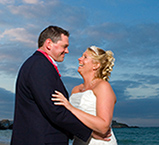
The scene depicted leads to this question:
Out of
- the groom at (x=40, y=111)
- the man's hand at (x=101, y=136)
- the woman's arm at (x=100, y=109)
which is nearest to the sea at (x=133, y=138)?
the man's hand at (x=101, y=136)

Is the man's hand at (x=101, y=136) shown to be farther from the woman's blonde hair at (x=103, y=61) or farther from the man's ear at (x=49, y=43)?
the man's ear at (x=49, y=43)

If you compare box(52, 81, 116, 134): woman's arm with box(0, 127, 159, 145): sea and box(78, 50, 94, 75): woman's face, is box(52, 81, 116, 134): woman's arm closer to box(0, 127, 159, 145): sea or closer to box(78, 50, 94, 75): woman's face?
box(78, 50, 94, 75): woman's face

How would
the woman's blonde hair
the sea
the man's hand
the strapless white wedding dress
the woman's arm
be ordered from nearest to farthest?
1. the woman's arm
2. the man's hand
3. the strapless white wedding dress
4. the woman's blonde hair
5. the sea

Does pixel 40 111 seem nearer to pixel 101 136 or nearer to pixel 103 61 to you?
pixel 101 136

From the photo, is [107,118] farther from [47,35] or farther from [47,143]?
[47,35]

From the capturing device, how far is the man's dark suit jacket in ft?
8.56

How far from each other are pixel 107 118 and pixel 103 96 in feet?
1.17

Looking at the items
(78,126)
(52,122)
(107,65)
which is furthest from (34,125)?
(107,65)

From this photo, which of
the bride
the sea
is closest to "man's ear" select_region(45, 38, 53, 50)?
the bride

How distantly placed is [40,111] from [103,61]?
169 cm

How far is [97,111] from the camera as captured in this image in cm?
337

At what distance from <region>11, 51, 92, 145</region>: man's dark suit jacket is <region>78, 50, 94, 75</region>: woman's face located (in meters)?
1.29

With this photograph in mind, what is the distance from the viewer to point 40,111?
2654 mm

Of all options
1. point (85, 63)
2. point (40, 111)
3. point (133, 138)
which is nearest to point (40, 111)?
point (40, 111)
